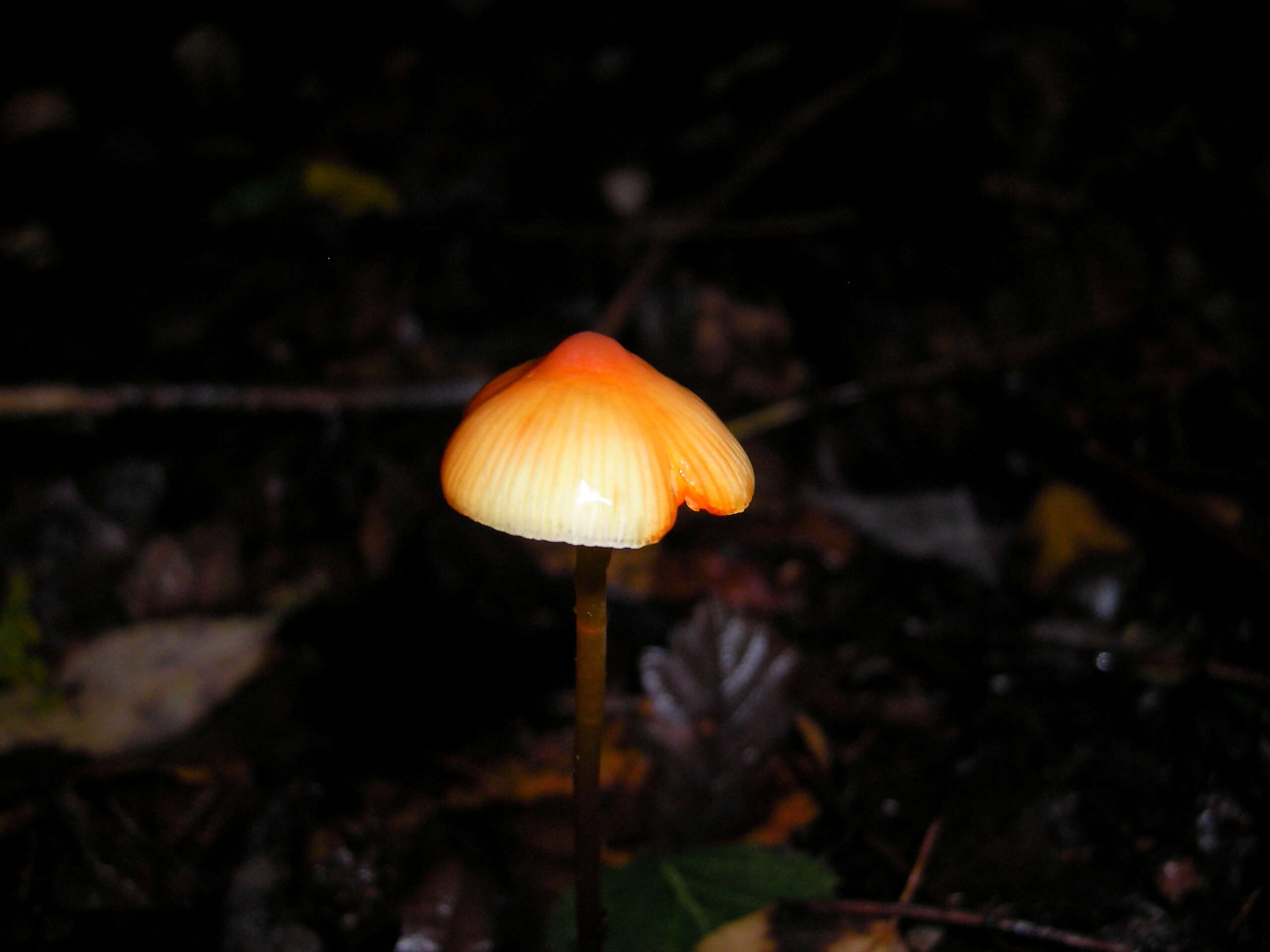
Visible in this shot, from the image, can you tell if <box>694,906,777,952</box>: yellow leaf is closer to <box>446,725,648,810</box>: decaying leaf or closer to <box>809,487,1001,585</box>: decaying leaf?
<box>446,725,648,810</box>: decaying leaf

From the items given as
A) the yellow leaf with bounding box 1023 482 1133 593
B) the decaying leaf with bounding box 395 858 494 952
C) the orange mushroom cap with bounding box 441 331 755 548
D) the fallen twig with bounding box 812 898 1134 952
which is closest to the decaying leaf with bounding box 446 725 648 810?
the decaying leaf with bounding box 395 858 494 952

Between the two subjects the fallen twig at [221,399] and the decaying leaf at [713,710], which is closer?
the decaying leaf at [713,710]

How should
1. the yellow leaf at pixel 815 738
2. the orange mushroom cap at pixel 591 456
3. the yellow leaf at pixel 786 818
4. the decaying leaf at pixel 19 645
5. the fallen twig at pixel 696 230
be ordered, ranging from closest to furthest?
the orange mushroom cap at pixel 591 456 → the yellow leaf at pixel 786 818 → the yellow leaf at pixel 815 738 → the decaying leaf at pixel 19 645 → the fallen twig at pixel 696 230

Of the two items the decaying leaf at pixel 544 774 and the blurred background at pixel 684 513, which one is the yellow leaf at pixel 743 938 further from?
the decaying leaf at pixel 544 774

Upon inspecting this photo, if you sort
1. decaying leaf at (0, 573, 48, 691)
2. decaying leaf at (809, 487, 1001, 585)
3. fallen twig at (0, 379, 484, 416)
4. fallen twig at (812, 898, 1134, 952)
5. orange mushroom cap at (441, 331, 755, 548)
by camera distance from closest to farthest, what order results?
orange mushroom cap at (441, 331, 755, 548), fallen twig at (812, 898, 1134, 952), decaying leaf at (0, 573, 48, 691), decaying leaf at (809, 487, 1001, 585), fallen twig at (0, 379, 484, 416)

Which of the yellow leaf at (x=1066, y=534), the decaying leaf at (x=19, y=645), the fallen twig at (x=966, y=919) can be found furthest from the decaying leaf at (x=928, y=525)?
the decaying leaf at (x=19, y=645)

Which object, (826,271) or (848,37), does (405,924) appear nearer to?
(826,271)

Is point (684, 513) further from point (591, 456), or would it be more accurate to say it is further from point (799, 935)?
point (591, 456)
